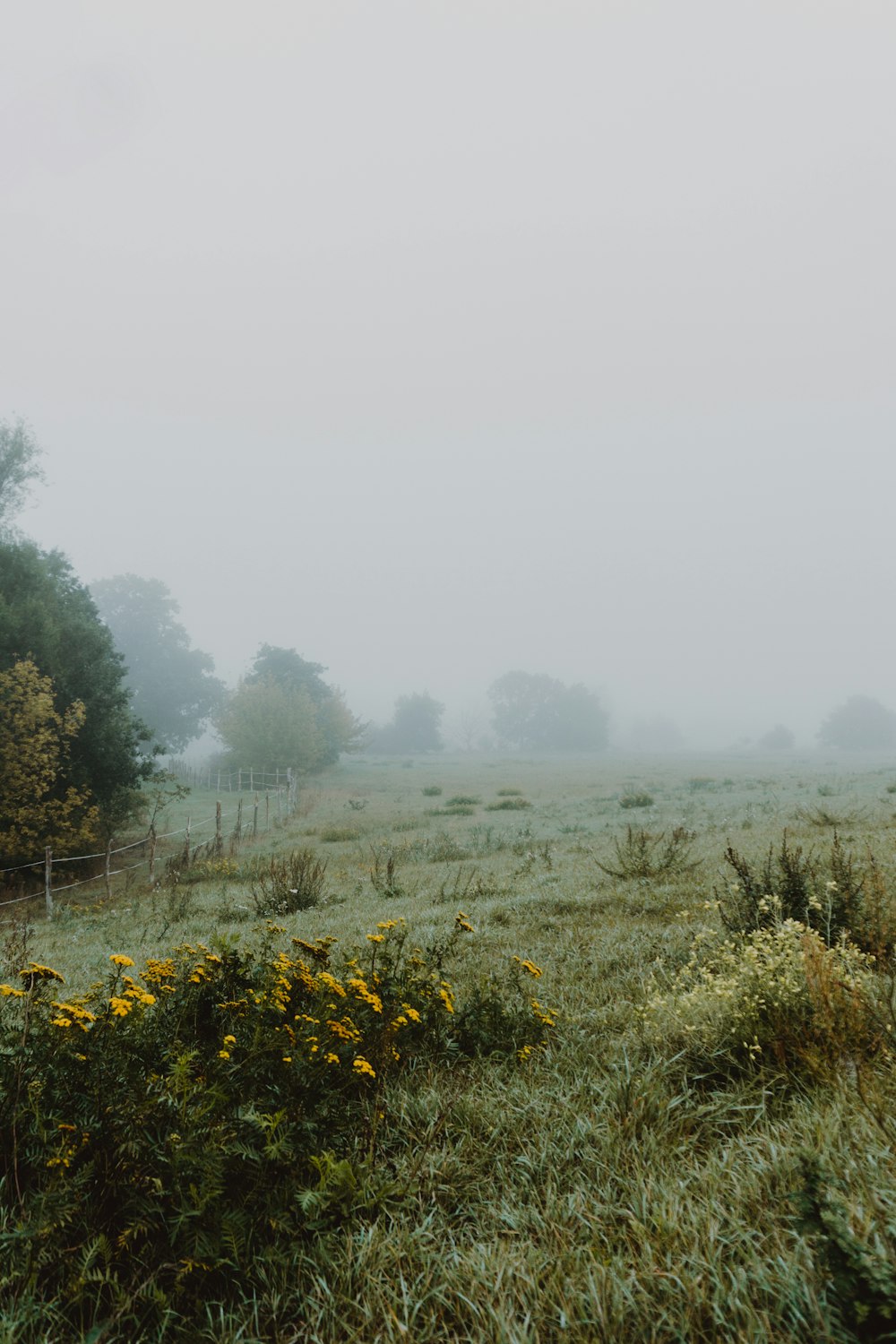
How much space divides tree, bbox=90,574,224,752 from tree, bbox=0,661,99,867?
38278mm

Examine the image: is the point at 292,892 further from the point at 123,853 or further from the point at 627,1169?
the point at 123,853

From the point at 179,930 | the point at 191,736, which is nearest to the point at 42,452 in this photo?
the point at 179,930

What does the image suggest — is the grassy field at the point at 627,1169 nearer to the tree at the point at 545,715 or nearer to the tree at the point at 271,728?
the tree at the point at 271,728

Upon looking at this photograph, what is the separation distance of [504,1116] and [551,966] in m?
2.51

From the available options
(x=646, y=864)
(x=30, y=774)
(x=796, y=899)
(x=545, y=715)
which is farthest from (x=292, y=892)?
(x=545, y=715)

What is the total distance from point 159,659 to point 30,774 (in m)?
42.5

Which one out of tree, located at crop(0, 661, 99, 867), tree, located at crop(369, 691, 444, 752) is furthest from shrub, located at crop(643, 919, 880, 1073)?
tree, located at crop(369, 691, 444, 752)

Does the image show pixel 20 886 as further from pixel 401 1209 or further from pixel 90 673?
pixel 401 1209

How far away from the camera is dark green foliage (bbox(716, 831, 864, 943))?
4.89m

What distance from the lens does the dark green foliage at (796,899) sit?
4.89 metres

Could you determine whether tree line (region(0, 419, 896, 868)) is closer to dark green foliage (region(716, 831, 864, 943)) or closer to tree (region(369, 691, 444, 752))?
tree (region(369, 691, 444, 752))

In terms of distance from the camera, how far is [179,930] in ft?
29.1

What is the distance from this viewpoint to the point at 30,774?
15477 mm

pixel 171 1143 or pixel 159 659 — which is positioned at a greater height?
pixel 159 659
